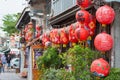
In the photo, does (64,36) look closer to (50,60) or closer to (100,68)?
(50,60)

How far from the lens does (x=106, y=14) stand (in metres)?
12.2

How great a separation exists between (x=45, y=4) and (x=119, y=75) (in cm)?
1753

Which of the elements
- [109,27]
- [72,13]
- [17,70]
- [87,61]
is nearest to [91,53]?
[87,61]

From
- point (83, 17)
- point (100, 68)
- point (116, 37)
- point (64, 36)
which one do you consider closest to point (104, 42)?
point (100, 68)

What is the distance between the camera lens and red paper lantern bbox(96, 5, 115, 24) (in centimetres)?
1220

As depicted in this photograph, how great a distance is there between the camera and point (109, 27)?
13.8 metres

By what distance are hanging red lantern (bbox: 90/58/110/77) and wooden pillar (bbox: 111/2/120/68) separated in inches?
44.1

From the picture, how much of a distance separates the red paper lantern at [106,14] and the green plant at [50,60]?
7638mm

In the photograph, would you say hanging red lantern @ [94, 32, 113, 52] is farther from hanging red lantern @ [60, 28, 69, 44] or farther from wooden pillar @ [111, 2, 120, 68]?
hanging red lantern @ [60, 28, 69, 44]

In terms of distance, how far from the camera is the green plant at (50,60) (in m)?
19.6

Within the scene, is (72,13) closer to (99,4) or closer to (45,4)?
(99,4)

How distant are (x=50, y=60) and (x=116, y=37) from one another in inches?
272

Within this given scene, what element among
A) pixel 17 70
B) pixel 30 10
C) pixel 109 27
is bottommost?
pixel 17 70

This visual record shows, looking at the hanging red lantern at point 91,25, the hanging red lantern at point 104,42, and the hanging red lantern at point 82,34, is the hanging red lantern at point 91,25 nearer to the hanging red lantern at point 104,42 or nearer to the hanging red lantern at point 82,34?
the hanging red lantern at point 82,34
